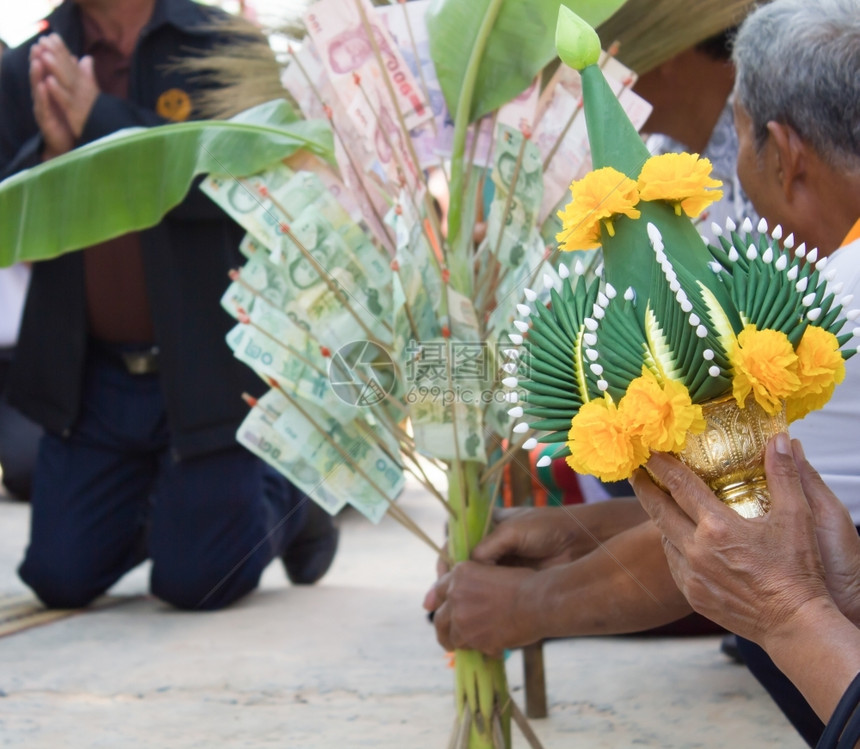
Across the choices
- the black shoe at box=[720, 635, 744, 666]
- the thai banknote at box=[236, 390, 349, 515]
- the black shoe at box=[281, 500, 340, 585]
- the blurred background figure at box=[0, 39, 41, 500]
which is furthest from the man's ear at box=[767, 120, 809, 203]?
the blurred background figure at box=[0, 39, 41, 500]

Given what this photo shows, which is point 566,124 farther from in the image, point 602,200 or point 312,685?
point 312,685

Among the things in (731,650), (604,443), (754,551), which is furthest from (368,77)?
(731,650)

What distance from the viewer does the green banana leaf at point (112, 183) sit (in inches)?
52.4

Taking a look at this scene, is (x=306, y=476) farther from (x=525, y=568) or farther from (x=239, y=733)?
(x=239, y=733)

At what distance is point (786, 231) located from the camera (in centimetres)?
122

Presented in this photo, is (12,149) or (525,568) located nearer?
(525,568)

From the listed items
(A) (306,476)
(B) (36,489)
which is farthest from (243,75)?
(B) (36,489)

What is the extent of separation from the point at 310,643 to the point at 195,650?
22 cm

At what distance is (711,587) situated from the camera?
80 centimetres

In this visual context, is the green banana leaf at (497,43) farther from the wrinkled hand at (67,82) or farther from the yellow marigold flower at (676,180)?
the wrinkled hand at (67,82)

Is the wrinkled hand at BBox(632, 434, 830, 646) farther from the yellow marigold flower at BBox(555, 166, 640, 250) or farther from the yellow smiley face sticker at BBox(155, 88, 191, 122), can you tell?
the yellow smiley face sticker at BBox(155, 88, 191, 122)

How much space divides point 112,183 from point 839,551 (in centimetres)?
105

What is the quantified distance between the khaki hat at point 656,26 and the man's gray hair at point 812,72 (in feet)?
A: 1.14

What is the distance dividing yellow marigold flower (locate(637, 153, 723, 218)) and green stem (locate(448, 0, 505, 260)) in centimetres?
35
